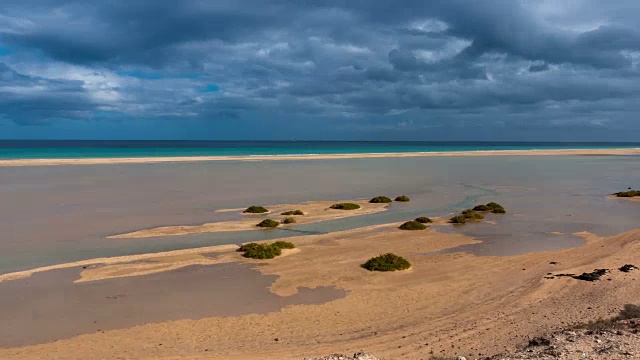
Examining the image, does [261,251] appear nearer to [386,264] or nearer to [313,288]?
[313,288]

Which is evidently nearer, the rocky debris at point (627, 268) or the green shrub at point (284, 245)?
the rocky debris at point (627, 268)

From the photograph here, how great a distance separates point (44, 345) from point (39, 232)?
52.7ft

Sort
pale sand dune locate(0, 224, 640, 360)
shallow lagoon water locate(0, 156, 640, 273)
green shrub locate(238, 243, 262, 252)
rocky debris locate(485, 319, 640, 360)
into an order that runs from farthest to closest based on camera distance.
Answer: shallow lagoon water locate(0, 156, 640, 273) → green shrub locate(238, 243, 262, 252) → pale sand dune locate(0, 224, 640, 360) → rocky debris locate(485, 319, 640, 360)

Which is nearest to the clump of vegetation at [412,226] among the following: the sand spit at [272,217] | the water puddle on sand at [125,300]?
the sand spit at [272,217]

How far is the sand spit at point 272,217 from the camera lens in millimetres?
25781

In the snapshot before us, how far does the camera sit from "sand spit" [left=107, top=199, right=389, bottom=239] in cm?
2578

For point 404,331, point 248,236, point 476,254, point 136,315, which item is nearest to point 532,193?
point 476,254

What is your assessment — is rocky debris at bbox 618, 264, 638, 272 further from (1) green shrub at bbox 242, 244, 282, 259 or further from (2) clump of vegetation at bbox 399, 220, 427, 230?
(1) green shrub at bbox 242, 244, 282, 259

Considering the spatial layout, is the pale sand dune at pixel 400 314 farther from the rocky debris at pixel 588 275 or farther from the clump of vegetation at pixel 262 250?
the clump of vegetation at pixel 262 250

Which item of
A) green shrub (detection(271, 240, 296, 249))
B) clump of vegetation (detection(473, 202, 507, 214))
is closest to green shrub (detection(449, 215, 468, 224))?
clump of vegetation (detection(473, 202, 507, 214))

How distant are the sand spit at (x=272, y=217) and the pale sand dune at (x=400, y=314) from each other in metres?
7.72

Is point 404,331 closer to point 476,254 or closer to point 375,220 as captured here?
point 476,254

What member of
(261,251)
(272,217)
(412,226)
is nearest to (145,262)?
(261,251)

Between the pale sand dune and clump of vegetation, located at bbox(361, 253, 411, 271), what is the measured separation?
37 centimetres
